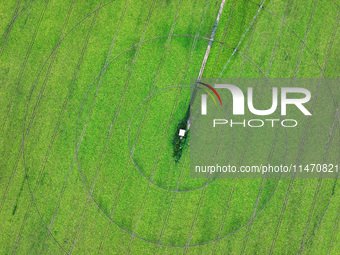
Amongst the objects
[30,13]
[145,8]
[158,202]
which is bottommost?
[158,202]

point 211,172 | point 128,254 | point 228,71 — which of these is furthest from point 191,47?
point 128,254

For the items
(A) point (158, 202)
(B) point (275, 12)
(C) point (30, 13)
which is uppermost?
(B) point (275, 12)

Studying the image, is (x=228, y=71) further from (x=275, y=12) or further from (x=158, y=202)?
(x=158, y=202)

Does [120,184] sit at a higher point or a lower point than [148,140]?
lower

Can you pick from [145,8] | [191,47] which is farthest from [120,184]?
[145,8]

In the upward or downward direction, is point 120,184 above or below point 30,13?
below

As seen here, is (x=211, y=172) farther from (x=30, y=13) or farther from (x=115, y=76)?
(x=30, y=13)
